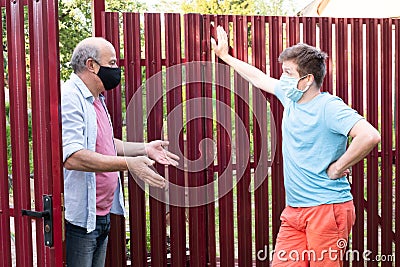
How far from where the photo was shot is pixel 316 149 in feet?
12.1

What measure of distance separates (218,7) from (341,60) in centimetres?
727

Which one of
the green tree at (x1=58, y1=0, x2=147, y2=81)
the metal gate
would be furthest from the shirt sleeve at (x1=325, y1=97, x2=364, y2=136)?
the green tree at (x1=58, y1=0, x2=147, y2=81)

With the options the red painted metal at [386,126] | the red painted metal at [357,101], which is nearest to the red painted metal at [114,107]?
the red painted metal at [357,101]

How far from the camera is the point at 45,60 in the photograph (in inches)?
112

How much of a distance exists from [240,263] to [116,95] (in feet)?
4.88

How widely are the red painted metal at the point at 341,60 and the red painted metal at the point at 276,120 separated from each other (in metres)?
0.45

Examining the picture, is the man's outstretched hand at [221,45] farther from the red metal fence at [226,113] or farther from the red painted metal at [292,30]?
the red painted metal at [292,30]

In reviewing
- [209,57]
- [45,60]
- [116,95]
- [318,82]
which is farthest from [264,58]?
[45,60]

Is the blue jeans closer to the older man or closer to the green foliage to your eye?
the older man

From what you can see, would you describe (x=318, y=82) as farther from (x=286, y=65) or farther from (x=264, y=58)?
(x=264, y=58)

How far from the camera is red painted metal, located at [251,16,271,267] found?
4.54 meters

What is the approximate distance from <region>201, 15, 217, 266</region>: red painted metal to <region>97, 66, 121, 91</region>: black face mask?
2.79 ft

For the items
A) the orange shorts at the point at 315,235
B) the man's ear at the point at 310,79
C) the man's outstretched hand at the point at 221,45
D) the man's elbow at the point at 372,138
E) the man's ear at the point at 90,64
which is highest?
the man's outstretched hand at the point at 221,45

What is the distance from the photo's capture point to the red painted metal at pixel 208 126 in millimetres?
4414
